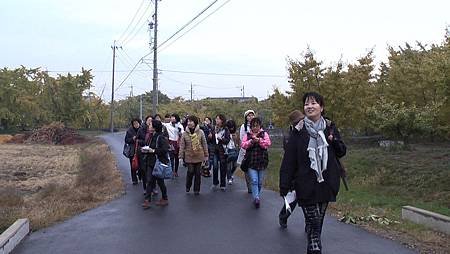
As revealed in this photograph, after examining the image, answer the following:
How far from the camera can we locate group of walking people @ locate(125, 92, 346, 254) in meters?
5.09

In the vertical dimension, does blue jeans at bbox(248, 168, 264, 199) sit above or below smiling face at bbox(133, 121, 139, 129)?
below

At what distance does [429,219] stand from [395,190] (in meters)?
7.88

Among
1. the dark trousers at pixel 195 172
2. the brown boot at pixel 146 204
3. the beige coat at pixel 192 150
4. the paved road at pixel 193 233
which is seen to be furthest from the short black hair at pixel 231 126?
the brown boot at pixel 146 204

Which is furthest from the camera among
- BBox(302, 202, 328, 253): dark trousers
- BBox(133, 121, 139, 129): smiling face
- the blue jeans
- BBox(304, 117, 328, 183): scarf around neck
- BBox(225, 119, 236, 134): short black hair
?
BBox(133, 121, 139, 129): smiling face

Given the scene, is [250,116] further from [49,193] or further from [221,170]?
[49,193]

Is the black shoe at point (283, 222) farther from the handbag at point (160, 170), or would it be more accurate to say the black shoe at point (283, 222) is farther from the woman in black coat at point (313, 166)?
the handbag at point (160, 170)

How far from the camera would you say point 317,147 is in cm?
508

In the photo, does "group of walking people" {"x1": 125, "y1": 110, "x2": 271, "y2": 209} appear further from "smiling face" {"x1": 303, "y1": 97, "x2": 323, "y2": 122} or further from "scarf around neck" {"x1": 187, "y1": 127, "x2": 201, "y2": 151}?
"smiling face" {"x1": 303, "y1": 97, "x2": 323, "y2": 122}

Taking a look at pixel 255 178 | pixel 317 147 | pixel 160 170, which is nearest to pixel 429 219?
pixel 255 178

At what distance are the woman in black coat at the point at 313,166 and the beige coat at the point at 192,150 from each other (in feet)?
18.7

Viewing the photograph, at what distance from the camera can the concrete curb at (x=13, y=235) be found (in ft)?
20.3

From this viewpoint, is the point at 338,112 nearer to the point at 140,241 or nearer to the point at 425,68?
the point at 425,68

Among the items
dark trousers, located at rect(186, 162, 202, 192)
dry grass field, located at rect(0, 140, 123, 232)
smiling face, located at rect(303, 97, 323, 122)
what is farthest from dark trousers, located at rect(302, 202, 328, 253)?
dark trousers, located at rect(186, 162, 202, 192)

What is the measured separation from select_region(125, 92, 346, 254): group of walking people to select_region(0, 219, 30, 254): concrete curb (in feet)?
8.50
